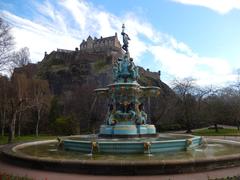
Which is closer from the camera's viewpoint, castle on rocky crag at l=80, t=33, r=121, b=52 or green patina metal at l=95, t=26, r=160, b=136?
green patina metal at l=95, t=26, r=160, b=136

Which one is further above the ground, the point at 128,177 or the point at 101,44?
the point at 101,44

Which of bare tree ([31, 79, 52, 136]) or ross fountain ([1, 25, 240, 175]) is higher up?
bare tree ([31, 79, 52, 136])

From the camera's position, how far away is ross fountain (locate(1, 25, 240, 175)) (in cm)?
1172

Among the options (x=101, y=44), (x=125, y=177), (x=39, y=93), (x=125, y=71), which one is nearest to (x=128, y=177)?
(x=125, y=177)

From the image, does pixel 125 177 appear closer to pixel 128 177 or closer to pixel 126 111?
pixel 128 177

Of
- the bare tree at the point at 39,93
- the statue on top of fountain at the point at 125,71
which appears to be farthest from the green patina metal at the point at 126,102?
the bare tree at the point at 39,93

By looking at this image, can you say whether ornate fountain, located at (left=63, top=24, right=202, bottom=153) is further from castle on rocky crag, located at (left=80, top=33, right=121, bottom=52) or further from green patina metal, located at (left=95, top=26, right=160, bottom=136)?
castle on rocky crag, located at (left=80, top=33, right=121, bottom=52)

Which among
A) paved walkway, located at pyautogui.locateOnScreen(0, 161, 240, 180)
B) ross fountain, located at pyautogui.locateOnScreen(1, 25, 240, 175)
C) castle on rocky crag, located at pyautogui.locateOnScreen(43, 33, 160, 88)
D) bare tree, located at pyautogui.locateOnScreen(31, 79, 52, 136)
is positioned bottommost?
paved walkway, located at pyautogui.locateOnScreen(0, 161, 240, 180)

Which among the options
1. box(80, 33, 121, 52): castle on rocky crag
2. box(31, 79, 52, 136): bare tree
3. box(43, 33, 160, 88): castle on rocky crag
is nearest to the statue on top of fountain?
box(31, 79, 52, 136): bare tree

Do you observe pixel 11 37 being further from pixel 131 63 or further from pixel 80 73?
pixel 80 73

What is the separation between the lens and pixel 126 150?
1540 centimetres

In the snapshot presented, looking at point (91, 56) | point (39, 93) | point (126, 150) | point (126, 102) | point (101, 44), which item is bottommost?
point (126, 150)

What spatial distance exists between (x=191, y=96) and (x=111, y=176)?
50.6 m

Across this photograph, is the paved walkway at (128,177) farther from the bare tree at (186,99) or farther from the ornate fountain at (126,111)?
the bare tree at (186,99)
